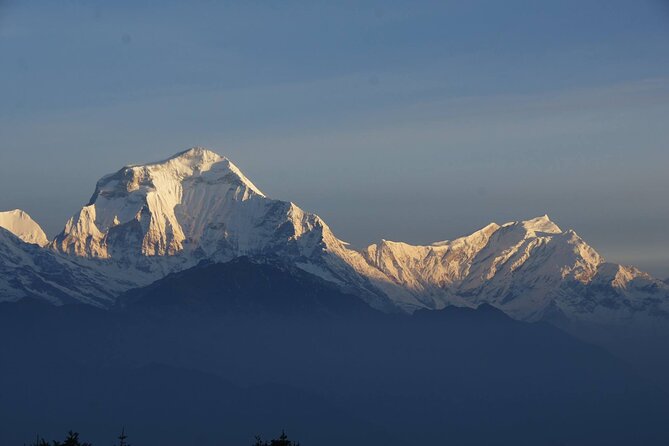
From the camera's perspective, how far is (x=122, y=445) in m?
125

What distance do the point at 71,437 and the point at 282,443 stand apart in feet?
42.3

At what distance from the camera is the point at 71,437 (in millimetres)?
122250

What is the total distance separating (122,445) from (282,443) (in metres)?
10.9

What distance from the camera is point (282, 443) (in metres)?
121

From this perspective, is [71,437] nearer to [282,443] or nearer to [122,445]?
[122,445]

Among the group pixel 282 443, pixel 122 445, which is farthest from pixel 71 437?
pixel 282 443

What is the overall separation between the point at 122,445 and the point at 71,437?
14.0 ft
